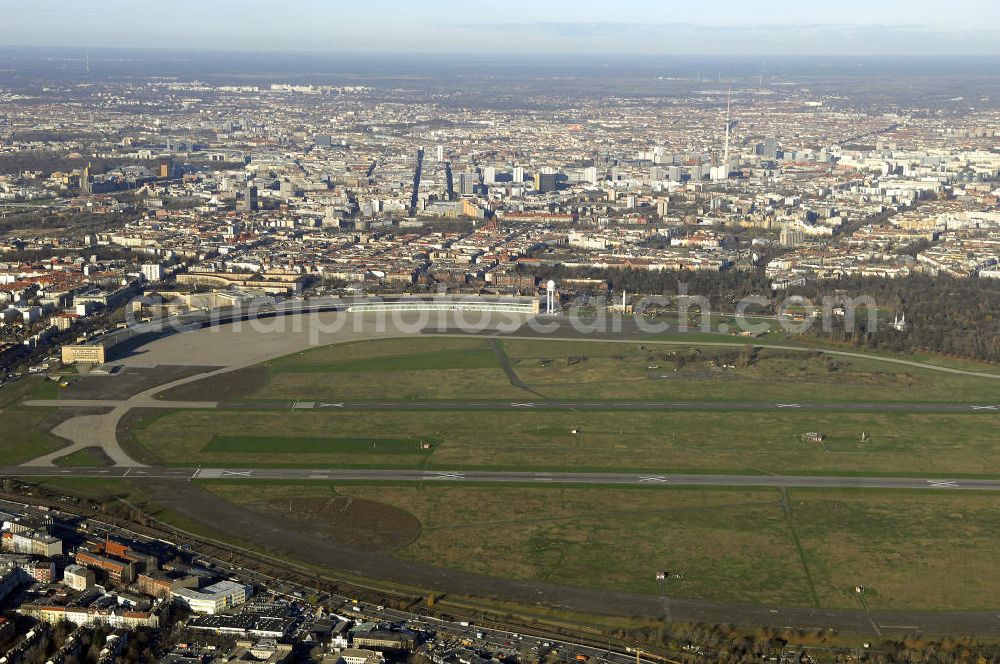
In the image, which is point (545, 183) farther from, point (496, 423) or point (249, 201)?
point (496, 423)

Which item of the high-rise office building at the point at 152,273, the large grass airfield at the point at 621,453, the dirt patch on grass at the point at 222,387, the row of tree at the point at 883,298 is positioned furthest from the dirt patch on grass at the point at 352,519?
the high-rise office building at the point at 152,273

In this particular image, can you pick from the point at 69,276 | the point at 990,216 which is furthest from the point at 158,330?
the point at 990,216

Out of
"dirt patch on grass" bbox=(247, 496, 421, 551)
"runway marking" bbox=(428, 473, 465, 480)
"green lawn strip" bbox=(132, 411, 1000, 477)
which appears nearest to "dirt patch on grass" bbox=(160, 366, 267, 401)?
"green lawn strip" bbox=(132, 411, 1000, 477)

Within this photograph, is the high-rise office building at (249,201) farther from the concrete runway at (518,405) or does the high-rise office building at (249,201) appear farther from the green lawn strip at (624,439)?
the green lawn strip at (624,439)

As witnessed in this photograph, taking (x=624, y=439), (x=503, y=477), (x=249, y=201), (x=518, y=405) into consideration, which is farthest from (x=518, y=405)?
(x=249, y=201)

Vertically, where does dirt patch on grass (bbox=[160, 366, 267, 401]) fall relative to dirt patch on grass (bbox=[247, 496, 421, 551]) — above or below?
above

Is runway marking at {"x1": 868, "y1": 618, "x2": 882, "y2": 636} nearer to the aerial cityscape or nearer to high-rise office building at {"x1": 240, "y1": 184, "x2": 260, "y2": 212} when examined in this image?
the aerial cityscape
